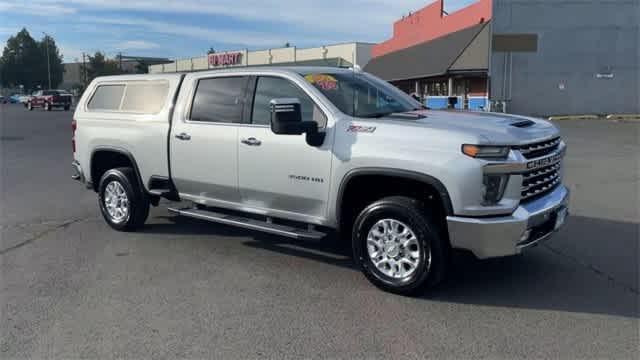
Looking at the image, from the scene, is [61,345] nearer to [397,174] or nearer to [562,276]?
[397,174]

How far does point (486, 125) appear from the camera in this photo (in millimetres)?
5047

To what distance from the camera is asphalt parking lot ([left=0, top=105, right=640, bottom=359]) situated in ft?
13.9

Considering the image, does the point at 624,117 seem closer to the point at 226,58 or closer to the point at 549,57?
the point at 549,57

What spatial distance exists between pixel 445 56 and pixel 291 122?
2959 centimetres

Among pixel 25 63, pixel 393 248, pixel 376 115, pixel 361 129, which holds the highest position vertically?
pixel 25 63

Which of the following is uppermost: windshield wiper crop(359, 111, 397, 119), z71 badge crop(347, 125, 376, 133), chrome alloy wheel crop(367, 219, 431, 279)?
windshield wiper crop(359, 111, 397, 119)

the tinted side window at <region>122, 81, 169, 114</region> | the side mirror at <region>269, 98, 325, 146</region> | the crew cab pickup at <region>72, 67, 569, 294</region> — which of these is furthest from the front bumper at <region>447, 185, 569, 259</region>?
the tinted side window at <region>122, 81, 169, 114</region>

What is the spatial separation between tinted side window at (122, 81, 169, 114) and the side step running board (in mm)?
1261

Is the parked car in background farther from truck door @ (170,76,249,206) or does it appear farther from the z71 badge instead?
the z71 badge

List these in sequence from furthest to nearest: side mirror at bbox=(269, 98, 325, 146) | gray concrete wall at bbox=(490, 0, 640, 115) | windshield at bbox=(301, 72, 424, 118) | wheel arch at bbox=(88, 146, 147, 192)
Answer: gray concrete wall at bbox=(490, 0, 640, 115)
wheel arch at bbox=(88, 146, 147, 192)
windshield at bbox=(301, 72, 424, 118)
side mirror at bbox=(269, 98, 325, 146)

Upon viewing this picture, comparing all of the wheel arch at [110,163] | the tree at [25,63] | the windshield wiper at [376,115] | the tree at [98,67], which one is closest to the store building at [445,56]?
the wheel arch at [110,163]

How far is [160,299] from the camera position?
516 centimetres

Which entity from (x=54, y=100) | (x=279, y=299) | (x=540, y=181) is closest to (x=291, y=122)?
(x=279, y=299)

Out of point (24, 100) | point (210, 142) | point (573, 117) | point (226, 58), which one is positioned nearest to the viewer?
point (210, 142)
